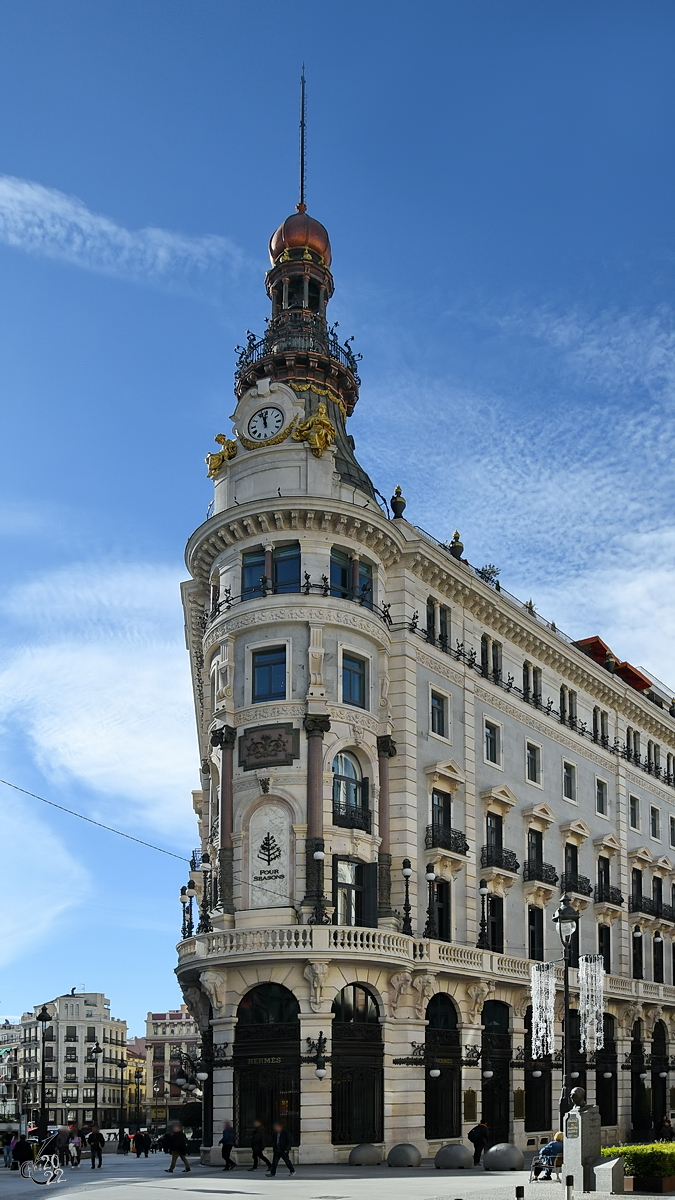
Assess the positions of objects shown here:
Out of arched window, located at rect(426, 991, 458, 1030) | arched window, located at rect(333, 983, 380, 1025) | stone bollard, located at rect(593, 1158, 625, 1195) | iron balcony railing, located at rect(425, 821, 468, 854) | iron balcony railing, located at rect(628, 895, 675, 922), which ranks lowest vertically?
stone bollard, located at rect(593, 1158, 625, 1195)

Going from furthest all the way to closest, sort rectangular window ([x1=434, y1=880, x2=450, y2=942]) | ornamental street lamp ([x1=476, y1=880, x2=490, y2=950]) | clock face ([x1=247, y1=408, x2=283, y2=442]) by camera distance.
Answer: ornamental street lamp ([x1=476, y1=880, x2=490, y2=950]) < clock face ([x1=247, y1=408, x2=283, y2=442]) < rectangular window ([x1=434, y1=880, x2=450, y2=942])

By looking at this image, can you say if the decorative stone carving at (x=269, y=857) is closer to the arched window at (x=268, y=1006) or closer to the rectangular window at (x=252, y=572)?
the arched window at (x=268, y=1006)

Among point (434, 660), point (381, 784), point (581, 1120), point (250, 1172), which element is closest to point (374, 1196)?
point (581, 1120)

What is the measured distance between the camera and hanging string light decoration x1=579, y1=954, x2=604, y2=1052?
57.8m

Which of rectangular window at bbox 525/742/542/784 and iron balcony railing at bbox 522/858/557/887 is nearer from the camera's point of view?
iron balcony railing at bbox 522/858/557/887

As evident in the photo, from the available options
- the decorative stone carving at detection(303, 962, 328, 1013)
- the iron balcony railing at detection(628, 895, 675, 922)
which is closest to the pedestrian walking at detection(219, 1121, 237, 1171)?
the decorative stone carving at detection(303, 962, 328, 1013)

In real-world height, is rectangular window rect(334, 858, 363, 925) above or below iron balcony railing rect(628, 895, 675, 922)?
above

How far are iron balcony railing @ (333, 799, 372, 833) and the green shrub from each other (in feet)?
55.4

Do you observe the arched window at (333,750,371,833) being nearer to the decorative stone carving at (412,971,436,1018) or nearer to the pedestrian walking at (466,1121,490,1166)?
the decorative stone carving at (412,971,436,1018)

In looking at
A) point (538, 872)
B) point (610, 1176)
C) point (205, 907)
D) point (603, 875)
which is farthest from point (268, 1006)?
point (603, 875)

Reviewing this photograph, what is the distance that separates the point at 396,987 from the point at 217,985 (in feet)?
19.7

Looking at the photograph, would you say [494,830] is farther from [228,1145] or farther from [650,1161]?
[650,1161]

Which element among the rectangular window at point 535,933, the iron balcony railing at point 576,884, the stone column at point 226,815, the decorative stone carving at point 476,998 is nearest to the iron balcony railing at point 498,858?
the rectangular window at point 535,933

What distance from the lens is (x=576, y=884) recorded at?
5888cm
